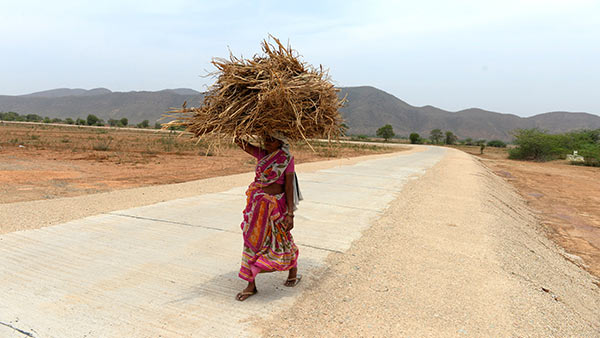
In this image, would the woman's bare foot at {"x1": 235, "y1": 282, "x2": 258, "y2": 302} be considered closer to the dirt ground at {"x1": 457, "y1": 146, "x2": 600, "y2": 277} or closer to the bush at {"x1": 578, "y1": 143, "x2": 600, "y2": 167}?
the dirt ground at {"x1": 457, "y1": 146, "x2": 600, "y2": 277}

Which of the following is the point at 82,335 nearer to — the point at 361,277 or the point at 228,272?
the point at 228,272

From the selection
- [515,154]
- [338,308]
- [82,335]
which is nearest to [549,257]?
[338,308]

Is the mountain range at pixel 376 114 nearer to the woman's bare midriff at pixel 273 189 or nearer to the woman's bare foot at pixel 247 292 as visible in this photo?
the woman's bare midriff at pixel 273 189

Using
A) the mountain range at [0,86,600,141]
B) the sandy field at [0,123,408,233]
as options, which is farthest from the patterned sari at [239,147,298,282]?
the mountain range at [0,86,600,141]

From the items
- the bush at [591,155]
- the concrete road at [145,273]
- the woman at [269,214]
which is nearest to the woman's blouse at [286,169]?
the woman at [269,214]

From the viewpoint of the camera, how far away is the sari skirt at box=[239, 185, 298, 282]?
3.54 meters

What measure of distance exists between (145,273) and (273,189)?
1.73 metres

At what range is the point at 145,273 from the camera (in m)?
4.04

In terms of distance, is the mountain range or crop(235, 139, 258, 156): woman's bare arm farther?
the mountain range

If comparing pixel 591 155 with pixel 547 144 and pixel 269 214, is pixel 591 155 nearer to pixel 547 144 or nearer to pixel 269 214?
pixel 547 144

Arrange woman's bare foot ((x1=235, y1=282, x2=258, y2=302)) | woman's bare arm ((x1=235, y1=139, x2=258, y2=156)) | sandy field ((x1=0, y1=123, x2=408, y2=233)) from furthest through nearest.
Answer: sandy field ((x1=0, y1=123, x2=408, y2=233)), woman's bare arm ((x1=235, y1=139, x2=258, y2=156)), woman's bare foot ((x1=235, y1=282, x2=258, y2=302))

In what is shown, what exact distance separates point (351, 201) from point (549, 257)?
3.85m

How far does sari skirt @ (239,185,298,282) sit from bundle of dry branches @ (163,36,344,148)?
608mm

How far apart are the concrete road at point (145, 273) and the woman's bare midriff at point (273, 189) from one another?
99cm
